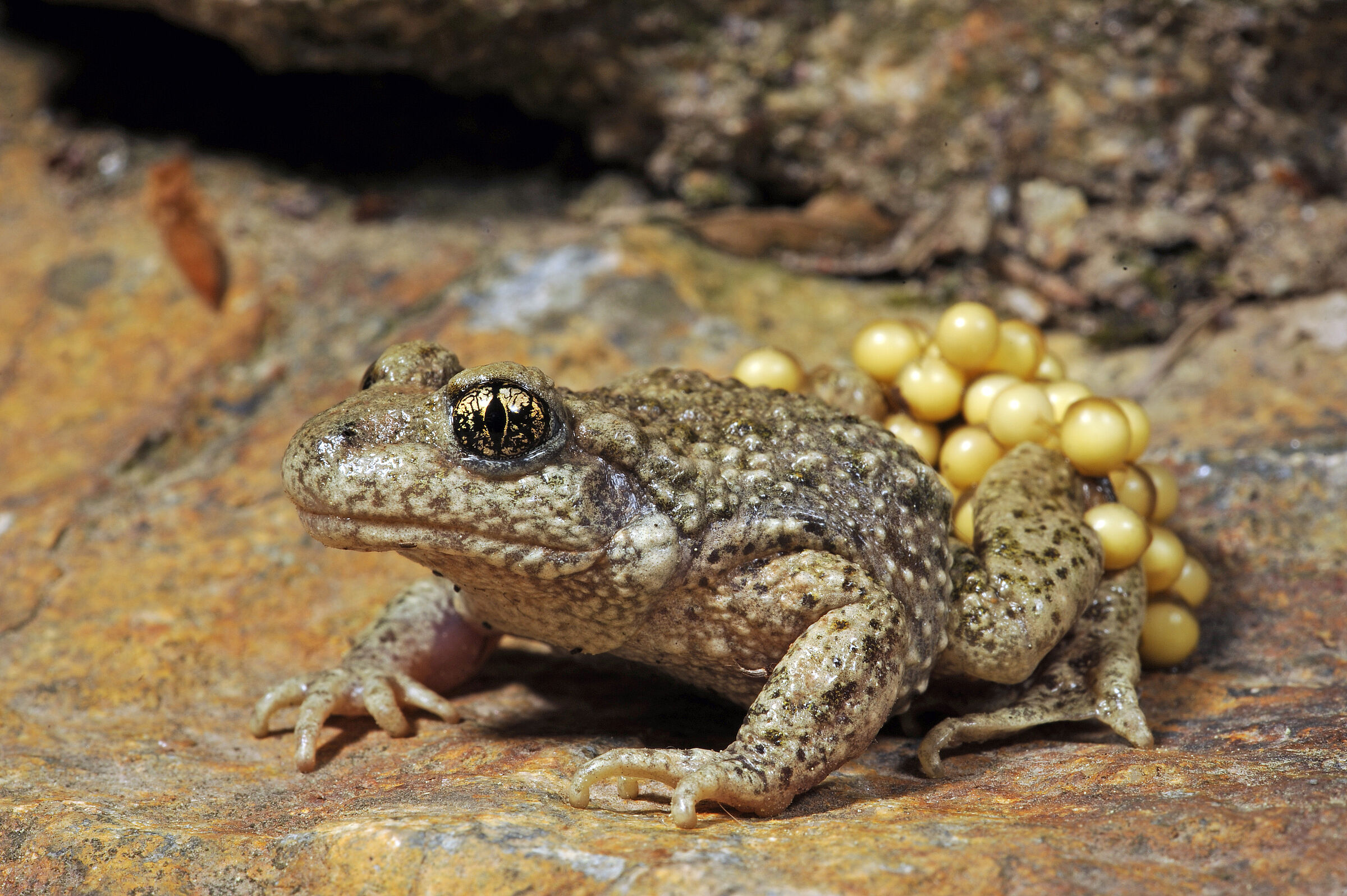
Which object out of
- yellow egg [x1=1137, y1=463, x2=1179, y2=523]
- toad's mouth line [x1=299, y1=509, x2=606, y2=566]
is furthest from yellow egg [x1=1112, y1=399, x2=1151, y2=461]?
toad's mouth line [x1=299, y1=509, x2=606, y2=566]

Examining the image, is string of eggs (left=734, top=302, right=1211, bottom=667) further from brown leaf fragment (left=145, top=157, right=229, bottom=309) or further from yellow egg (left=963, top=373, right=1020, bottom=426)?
brown leaf fragment (left=145, top=157, right=229, bottom=309)

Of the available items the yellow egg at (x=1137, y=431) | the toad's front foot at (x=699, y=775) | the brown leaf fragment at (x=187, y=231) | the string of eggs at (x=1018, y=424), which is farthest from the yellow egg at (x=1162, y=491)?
the brown leaf fragment at (x=187, y=231)

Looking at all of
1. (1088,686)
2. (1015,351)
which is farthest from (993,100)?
(1088,686)

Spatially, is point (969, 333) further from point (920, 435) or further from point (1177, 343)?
point (1177, 343)

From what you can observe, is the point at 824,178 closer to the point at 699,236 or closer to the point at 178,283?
the point at 699,236

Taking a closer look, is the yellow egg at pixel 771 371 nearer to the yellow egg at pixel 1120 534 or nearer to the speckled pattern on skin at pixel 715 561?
the speckled pattern on skin at pixel 715 561
